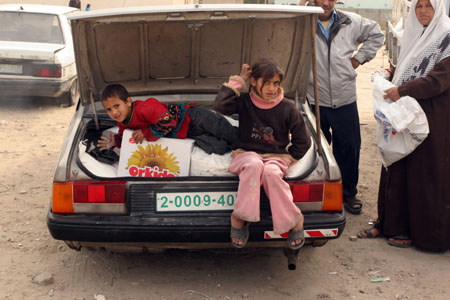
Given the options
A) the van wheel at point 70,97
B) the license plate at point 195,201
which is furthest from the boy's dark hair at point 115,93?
the van wheel at point 70,97

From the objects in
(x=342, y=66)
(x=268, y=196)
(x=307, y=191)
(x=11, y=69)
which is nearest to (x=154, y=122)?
(x=268, y=196)

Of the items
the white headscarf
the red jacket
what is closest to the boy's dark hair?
the red jacket

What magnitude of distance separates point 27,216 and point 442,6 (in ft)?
12.1

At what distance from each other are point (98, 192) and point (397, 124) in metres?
2.12

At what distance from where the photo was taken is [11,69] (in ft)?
28.0

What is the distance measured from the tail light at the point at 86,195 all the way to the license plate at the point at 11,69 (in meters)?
5.73

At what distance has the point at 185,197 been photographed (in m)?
3.39

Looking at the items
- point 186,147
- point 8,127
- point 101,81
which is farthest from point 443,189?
point 8,127

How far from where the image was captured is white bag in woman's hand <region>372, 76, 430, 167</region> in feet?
13.3

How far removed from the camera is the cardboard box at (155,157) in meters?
3.64

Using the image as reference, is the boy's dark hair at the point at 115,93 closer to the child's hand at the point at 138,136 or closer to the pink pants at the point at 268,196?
the child's hand at the point at 138,136

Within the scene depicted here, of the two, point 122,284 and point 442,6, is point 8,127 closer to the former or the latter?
point 122,284

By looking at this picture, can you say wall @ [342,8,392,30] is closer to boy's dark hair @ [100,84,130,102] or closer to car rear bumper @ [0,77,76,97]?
car rear bumper @ [0,77,76,97]

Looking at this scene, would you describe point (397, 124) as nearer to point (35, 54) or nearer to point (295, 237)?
point (295, 237)
